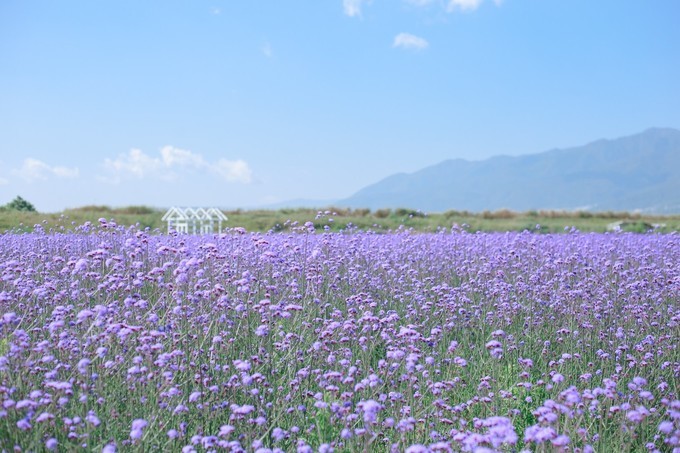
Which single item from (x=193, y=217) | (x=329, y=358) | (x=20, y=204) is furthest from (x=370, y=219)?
(x=329, y=358)

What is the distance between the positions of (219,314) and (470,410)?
203cm

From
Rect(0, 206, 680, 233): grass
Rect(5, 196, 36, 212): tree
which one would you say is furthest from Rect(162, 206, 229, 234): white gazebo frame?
Rect(5, 196, 36, 212): tree

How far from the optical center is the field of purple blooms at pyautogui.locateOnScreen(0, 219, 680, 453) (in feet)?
10.8

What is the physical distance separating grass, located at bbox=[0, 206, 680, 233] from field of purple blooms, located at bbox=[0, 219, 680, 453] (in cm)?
950

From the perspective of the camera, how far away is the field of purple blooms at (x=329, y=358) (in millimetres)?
3283

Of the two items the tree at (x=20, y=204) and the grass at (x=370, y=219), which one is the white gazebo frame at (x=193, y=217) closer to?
the grass at (x=370, y=219)

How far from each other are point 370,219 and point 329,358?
2185 centimetres

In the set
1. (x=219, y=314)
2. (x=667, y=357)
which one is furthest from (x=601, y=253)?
(x=219, y=314)

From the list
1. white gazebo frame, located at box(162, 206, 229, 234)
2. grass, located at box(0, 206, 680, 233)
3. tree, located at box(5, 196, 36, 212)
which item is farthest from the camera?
tree, located at box(5, 196, 36, 212)

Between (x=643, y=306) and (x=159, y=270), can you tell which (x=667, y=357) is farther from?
(x=159, y=270)

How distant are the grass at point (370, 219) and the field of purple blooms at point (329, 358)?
950 centimetres

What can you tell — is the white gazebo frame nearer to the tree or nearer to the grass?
the grass

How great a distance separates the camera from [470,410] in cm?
408

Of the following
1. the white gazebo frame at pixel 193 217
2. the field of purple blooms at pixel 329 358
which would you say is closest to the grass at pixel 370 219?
the white gazebo frame at pixel 193 217
